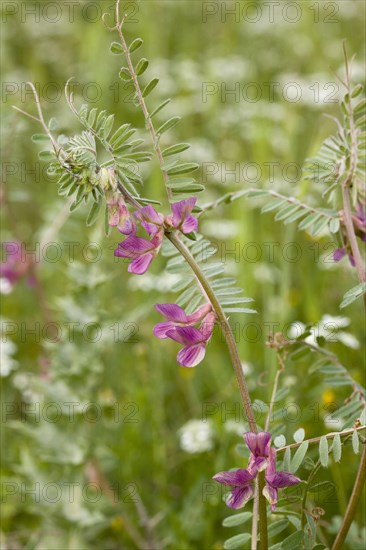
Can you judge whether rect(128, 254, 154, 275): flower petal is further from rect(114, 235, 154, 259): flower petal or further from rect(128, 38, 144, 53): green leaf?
rect(128, 38, 144, 53): green leaf

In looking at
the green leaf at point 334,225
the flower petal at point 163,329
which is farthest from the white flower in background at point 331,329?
the flower petal at point 163,329

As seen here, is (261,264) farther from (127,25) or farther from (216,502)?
(127,25)

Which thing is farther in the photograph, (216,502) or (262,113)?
(262,113)

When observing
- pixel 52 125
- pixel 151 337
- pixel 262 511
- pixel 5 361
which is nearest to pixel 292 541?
pixel 262 511

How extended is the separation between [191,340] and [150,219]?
150mm

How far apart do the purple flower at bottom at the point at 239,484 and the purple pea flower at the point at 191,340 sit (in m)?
0.14

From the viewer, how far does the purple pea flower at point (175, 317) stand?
3.03ft

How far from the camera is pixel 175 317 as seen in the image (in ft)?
3.07

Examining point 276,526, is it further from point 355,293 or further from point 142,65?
point 142,65

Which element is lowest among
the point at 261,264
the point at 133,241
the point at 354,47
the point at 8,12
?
the point at 261,264

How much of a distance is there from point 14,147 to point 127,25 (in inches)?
80.3

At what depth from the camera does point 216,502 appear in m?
1.56

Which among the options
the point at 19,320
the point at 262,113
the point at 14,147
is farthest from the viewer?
the point at 262,113

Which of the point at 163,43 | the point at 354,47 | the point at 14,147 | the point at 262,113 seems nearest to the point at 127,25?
the point at 163,43
